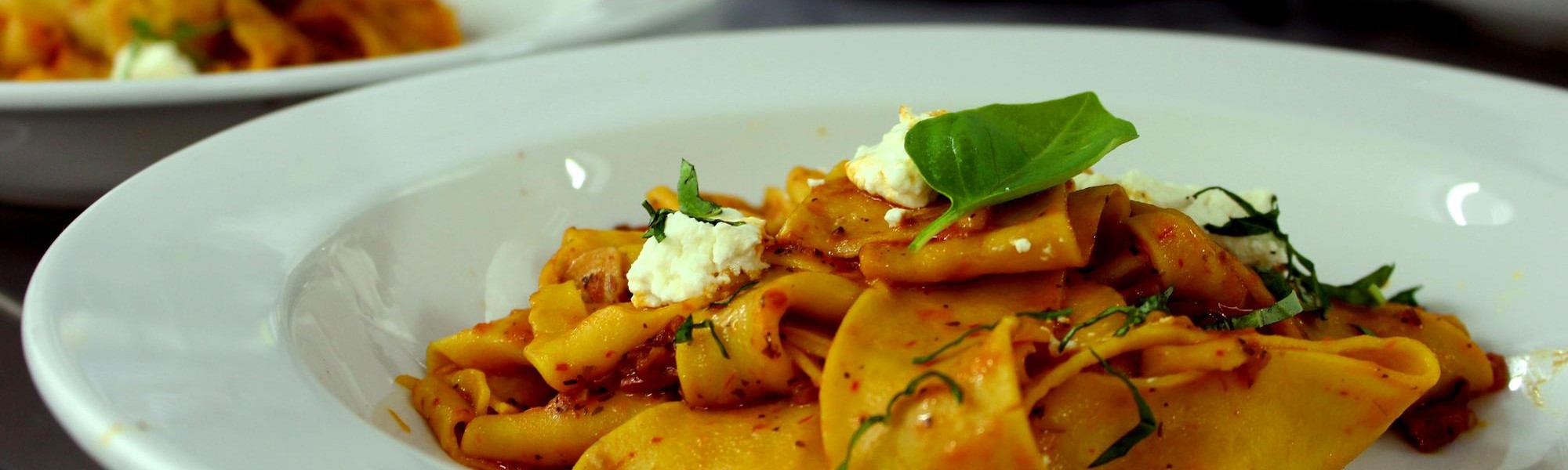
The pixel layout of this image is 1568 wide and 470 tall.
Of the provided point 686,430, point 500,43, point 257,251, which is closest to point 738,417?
point 686,430

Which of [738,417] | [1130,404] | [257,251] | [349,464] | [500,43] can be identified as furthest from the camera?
[500,43]

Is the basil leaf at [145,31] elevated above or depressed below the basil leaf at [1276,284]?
above

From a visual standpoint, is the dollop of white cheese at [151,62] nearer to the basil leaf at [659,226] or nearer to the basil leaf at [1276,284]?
the basil leaf at [659,226]

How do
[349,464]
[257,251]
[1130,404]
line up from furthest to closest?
[257,251] → [1130,404] → [349,464]

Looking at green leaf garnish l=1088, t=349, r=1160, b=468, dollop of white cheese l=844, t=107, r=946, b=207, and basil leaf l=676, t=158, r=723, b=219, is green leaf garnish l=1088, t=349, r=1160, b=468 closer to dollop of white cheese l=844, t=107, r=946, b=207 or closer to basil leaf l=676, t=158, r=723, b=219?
dollop of white cheese l=844, t=107, r=946, b=207

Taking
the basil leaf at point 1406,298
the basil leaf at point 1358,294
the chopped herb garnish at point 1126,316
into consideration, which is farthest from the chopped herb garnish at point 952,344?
the basil leaf at point 1406,298

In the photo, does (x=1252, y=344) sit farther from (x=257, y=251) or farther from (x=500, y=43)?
(x=500, y=43)
